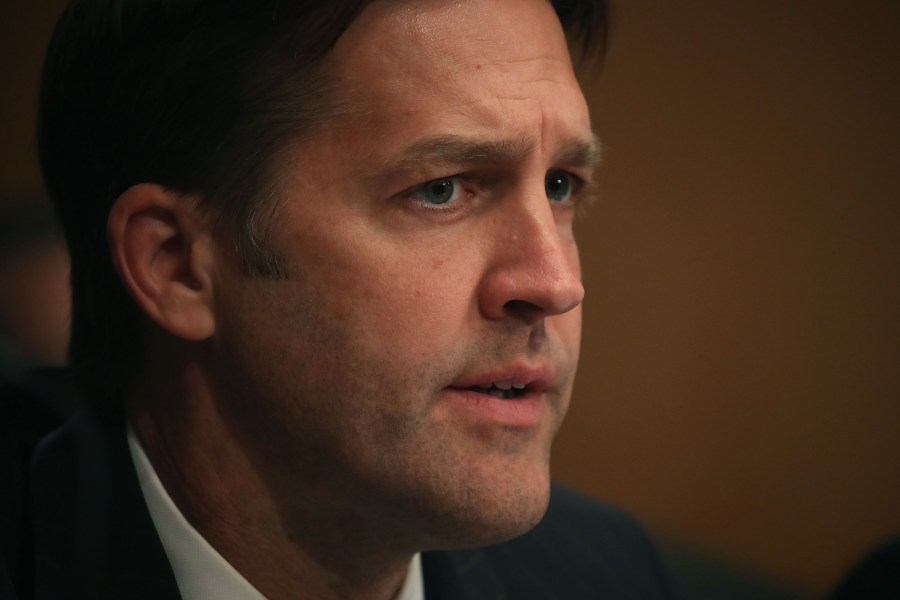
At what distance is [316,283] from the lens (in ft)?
4.00

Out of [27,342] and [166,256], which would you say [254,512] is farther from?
[27,342]

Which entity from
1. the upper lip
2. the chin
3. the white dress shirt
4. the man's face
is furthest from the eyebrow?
the white dress shirt

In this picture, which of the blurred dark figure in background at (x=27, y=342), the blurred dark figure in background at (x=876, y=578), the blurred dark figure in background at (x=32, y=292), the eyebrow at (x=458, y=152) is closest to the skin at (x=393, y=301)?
the eyebrow at (x=458, y=152)

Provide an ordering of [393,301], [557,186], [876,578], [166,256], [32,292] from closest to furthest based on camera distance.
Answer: [393,301], [166,256], [557,186], [876,578], [32,292]

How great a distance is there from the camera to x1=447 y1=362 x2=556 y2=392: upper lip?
48.3 inches

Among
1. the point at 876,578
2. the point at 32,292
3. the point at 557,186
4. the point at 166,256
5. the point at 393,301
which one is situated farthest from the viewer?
the point at 32,292

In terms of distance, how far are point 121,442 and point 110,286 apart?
239 mm

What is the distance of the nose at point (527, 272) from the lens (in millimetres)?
1211

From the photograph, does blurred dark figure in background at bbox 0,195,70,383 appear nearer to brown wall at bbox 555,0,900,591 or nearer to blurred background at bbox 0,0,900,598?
blurred background at bbox 0,0,900,598

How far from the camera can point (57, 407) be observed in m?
1.59

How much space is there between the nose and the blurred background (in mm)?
1042

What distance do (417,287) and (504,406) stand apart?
0.20 meters

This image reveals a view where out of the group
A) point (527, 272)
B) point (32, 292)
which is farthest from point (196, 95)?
point (32, 292)

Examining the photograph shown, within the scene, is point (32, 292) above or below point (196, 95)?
below
